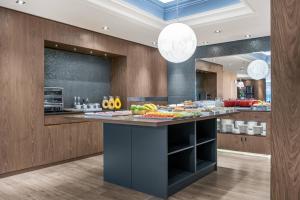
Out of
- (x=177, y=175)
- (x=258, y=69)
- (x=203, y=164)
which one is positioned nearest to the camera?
(x=177, y=175)

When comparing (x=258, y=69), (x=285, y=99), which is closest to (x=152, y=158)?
(x=285, y=99)

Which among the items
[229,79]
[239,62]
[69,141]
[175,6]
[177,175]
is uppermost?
[175,6]

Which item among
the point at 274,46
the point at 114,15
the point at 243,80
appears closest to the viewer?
the point at 274,46

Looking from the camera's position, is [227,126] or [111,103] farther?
[111,103]

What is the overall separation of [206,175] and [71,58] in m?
3.48

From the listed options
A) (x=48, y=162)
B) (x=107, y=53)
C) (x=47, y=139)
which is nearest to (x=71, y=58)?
(x=107, y=53)

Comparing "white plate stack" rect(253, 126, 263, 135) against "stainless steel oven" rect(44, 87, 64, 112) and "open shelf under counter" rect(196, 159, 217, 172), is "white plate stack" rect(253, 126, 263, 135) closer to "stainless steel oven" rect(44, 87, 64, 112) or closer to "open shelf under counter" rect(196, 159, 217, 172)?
"open shelf under counter" rect(196, 159, 217, 172)

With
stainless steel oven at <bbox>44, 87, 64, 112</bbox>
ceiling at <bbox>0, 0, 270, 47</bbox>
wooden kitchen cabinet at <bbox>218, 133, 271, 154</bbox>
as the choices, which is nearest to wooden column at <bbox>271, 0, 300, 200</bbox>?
ceiling at <bbox>0, 0, 270, 47</bbox>

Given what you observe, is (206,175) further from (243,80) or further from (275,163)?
(243,80)

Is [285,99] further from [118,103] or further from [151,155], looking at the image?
[118,103]

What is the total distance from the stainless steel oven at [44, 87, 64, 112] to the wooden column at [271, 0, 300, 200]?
388 centimetres

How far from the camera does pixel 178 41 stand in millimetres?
2988

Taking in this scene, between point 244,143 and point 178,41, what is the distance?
2.85 m

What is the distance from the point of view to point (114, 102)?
534cm
